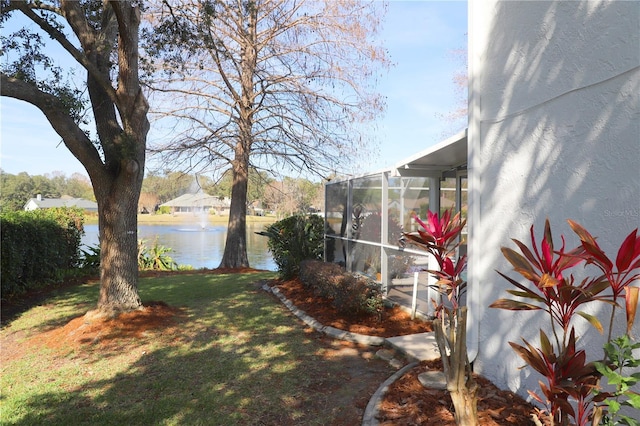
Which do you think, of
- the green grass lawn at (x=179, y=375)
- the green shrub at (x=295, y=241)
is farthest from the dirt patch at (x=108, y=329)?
the green shrub at (x=295, y=241)

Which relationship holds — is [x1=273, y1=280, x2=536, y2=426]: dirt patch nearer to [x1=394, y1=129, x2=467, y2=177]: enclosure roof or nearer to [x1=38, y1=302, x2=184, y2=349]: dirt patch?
[x1=394, y1=129, x2=467, y2=177]: enclosure roof

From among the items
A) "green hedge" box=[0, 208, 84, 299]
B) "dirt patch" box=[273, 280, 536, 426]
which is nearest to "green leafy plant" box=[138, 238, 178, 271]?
"green hedge" box=[0, 208, 84, 299]

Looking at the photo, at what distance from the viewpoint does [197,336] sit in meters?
6.13

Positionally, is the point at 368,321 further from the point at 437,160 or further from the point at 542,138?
the point at 542,138

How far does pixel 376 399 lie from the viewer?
12.6 feet

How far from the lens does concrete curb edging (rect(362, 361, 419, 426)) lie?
3454mm

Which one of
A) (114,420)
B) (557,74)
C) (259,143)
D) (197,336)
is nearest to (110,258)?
(197,336)

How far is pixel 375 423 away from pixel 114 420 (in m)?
2.32

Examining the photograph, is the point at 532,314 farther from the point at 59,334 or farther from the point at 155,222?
the point at 155,222

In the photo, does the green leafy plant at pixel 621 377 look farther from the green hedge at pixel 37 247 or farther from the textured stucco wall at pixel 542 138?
the green hedge at pixel 37 247

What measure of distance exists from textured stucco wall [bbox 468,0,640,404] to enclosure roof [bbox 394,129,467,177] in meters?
1.22

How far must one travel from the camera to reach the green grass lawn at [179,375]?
373cm

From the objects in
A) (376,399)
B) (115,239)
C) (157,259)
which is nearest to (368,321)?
(376,399)

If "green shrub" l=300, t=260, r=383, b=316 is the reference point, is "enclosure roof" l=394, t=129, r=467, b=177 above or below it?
above
